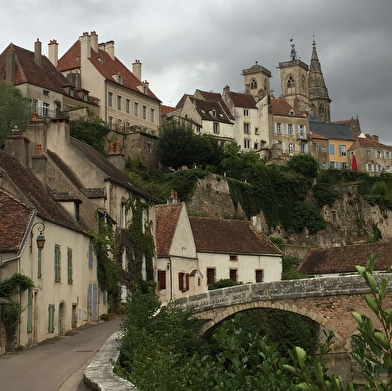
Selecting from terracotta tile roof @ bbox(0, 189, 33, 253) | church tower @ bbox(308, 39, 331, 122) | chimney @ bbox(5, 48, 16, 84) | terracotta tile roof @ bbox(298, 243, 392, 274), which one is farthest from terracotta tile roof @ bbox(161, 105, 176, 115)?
terracotta tile roof @ bbox(0, 189, 33, 253)

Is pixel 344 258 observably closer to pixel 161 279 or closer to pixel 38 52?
pixel 161 279

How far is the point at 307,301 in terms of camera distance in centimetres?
2536

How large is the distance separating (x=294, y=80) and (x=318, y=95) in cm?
742

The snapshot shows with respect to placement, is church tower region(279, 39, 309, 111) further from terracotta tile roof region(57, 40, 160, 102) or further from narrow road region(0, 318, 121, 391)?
narrow road region(0, 318, 121, 391)

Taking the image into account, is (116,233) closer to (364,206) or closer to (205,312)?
(205,312)

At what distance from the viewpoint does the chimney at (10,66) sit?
61281 mm

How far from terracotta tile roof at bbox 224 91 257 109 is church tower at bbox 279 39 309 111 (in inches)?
1856

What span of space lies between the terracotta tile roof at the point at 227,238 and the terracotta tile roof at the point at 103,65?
2410cm

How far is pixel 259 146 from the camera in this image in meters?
85.1

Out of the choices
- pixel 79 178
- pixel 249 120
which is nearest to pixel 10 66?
pixel 79 178

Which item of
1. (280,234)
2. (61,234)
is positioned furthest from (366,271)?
(280,234)

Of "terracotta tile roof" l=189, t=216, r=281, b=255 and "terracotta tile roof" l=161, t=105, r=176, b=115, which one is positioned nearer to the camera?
"terracotta tile roof" l=189, t=216, r=281, b=255

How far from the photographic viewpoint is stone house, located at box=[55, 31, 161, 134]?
68.3 meters

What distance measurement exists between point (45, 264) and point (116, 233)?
968 centimetres
